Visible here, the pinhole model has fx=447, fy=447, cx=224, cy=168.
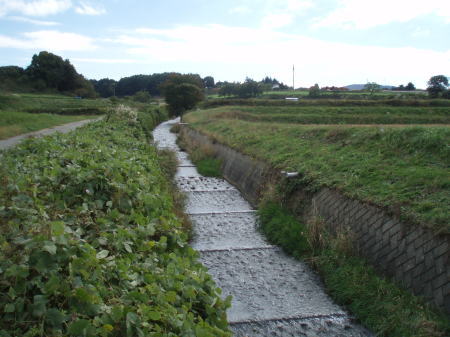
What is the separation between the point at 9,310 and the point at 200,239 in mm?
6994

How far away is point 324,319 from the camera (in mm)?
6035

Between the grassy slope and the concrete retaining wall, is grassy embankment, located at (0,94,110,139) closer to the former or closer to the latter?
the grassy slope

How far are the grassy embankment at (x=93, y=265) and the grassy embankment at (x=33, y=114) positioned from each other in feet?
61.3

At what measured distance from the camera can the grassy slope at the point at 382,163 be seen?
655 cm

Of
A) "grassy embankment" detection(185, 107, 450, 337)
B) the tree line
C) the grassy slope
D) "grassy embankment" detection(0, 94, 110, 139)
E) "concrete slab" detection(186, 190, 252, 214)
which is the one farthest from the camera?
the tree line

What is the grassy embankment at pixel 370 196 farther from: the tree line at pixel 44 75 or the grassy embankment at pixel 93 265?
the tree line at pixel 44 75

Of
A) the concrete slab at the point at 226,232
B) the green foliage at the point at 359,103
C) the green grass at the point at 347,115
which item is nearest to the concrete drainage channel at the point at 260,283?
the concrete slab at the point at 226,232

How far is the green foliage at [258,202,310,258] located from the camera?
8508 millimetres

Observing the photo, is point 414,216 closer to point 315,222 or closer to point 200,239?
point 315,222

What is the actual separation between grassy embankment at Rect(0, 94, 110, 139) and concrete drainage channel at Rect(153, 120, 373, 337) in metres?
15.3

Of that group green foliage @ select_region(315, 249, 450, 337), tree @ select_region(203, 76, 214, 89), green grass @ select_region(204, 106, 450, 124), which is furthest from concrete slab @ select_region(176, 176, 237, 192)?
tree @ select_region(203, 76, 214, 89)

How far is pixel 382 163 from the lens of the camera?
9016 mm

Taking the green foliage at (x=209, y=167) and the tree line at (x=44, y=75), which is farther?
the tree line at (x=44, y=75)

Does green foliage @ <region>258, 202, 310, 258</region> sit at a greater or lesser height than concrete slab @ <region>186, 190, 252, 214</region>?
greater
